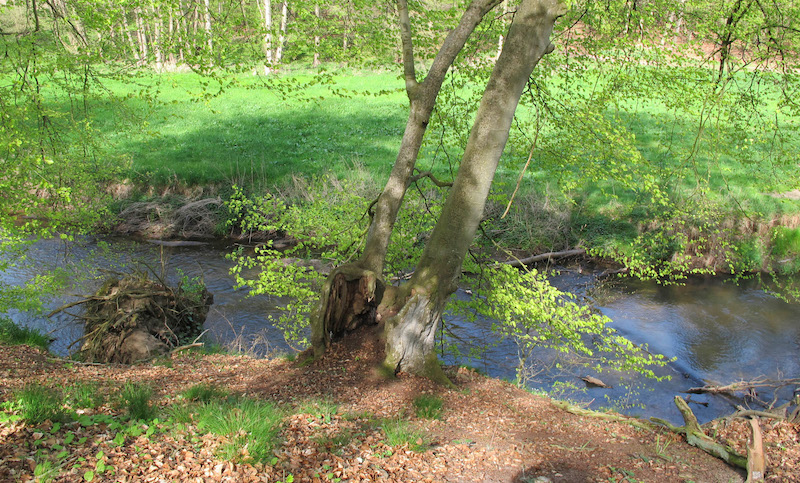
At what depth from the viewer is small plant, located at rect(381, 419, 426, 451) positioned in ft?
14.0

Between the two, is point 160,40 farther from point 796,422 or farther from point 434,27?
point 796,422

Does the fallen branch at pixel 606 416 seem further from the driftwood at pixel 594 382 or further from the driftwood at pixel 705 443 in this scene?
the driftwood at pixel 594 382

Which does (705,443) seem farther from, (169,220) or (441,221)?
(169,220)

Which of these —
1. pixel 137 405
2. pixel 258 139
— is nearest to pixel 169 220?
pixel 258 139

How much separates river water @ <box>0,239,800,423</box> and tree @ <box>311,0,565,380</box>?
2649mm

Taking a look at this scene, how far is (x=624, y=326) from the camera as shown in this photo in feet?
39.8

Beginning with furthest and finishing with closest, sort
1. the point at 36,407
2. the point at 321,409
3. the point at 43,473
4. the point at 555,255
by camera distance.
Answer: the point at 555,255 < the point at 321,409 < the point at 36,407 < the point at 43,473

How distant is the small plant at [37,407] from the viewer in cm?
372

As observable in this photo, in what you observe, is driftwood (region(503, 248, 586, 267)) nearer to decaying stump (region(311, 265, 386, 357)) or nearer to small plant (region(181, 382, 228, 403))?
decaying stump (region(311, 265, 386, 357))

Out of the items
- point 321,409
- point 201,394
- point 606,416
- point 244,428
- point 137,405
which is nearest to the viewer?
point 244,428

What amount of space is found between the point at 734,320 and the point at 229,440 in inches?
495

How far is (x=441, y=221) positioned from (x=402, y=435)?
248cm

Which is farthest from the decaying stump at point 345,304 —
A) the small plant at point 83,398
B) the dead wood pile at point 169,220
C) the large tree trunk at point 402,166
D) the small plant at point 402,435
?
the dead wood pile at point 169,220

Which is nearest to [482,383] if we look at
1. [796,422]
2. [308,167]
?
[796,422]
